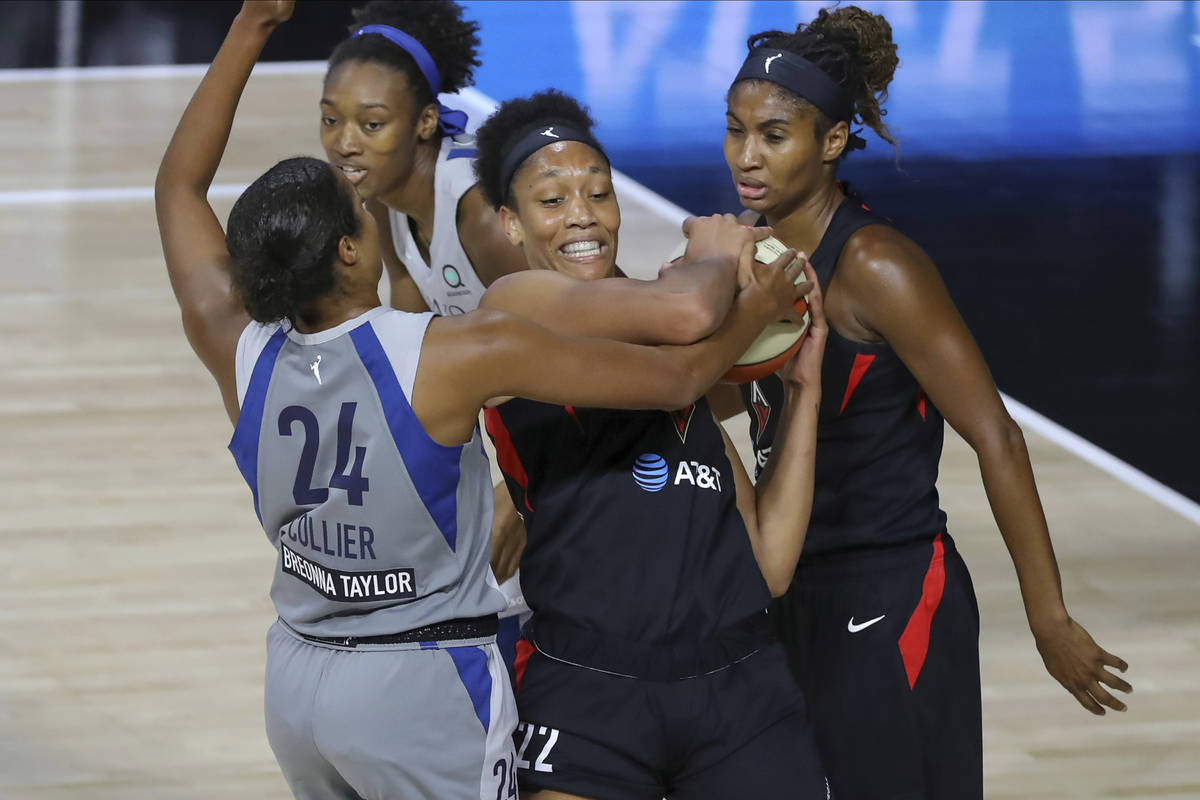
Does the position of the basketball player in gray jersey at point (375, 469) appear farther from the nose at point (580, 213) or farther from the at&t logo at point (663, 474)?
the nose at point (580, 213)

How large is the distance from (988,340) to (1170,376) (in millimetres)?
705

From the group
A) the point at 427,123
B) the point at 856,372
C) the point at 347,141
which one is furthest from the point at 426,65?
the point at 856,372

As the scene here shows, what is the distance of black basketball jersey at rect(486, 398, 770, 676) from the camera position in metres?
2.17

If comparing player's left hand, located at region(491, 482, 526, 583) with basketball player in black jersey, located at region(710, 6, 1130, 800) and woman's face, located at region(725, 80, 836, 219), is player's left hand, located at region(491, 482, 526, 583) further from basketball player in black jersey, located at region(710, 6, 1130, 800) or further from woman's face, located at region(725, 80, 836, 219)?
woman's face, located at region(725, 80, 836, 219)

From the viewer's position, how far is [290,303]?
2.05m

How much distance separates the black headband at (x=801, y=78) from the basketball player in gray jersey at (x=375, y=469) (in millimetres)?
617

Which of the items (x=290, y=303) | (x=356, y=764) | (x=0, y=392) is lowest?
(x=0, y=392)

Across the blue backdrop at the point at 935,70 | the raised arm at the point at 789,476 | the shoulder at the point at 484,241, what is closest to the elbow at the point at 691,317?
the raised arm at the point at 789,476

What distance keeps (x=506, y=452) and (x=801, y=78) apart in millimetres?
820

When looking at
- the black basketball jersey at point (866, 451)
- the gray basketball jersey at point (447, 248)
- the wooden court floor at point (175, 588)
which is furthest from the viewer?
the wooden court floor at point (175, 588)

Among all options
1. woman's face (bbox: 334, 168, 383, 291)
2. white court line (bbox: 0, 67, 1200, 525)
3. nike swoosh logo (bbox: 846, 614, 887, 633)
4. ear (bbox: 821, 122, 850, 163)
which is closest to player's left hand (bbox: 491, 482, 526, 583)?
nike swoosh logo (bbox: 846, 614, 887, 633)

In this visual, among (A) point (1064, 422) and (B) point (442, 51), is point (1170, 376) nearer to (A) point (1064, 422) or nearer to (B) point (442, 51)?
(A) point (1064, 422)

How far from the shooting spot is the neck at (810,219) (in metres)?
2.61

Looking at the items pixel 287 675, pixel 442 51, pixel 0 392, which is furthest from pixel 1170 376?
pixel 287 675
